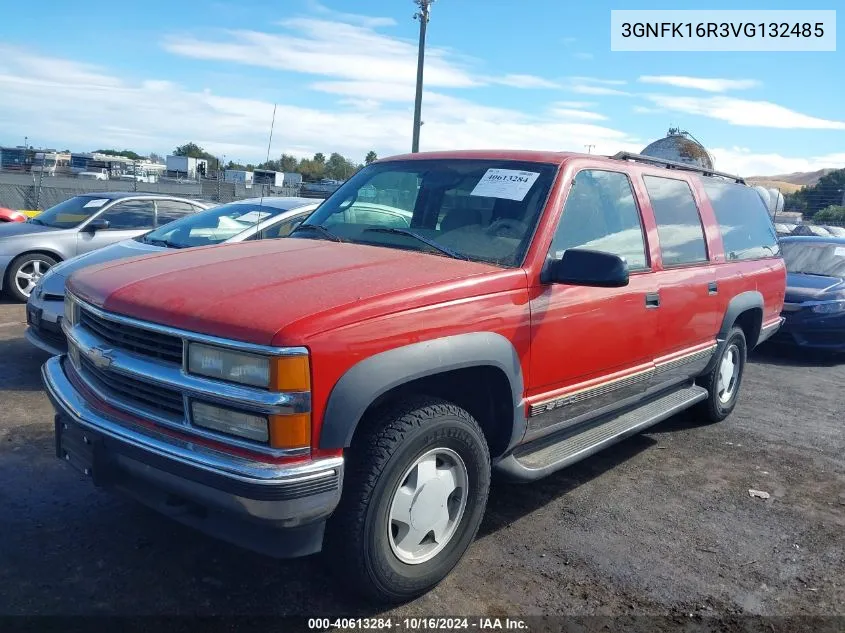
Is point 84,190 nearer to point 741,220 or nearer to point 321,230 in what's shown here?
point 321,230

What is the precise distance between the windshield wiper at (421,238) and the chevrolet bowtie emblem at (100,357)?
1544 millimetres

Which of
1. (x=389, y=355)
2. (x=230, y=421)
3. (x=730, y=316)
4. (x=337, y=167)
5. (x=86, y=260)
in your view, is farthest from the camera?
(x=337, y=167)

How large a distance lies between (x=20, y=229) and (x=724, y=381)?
8404mm

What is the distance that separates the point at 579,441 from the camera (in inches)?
159

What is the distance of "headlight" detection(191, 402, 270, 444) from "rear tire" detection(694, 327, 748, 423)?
13.1ft

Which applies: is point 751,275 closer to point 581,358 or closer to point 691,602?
point 581,358

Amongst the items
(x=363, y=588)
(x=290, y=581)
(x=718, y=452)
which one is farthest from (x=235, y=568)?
(x=718, y=452)

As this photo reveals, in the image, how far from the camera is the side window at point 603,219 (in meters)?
3.83

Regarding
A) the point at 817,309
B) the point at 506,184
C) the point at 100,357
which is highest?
the point at 506,184

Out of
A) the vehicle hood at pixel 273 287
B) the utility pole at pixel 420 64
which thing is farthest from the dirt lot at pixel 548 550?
the utility pole at pixel 420 64

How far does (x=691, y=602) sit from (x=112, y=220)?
8595mm

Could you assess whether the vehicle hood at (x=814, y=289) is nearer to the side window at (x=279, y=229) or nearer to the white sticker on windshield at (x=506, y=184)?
the side window at (x=279, y=229)

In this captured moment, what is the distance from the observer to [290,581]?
3.24 metres

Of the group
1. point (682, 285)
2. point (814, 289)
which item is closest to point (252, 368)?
point (682, 285)
